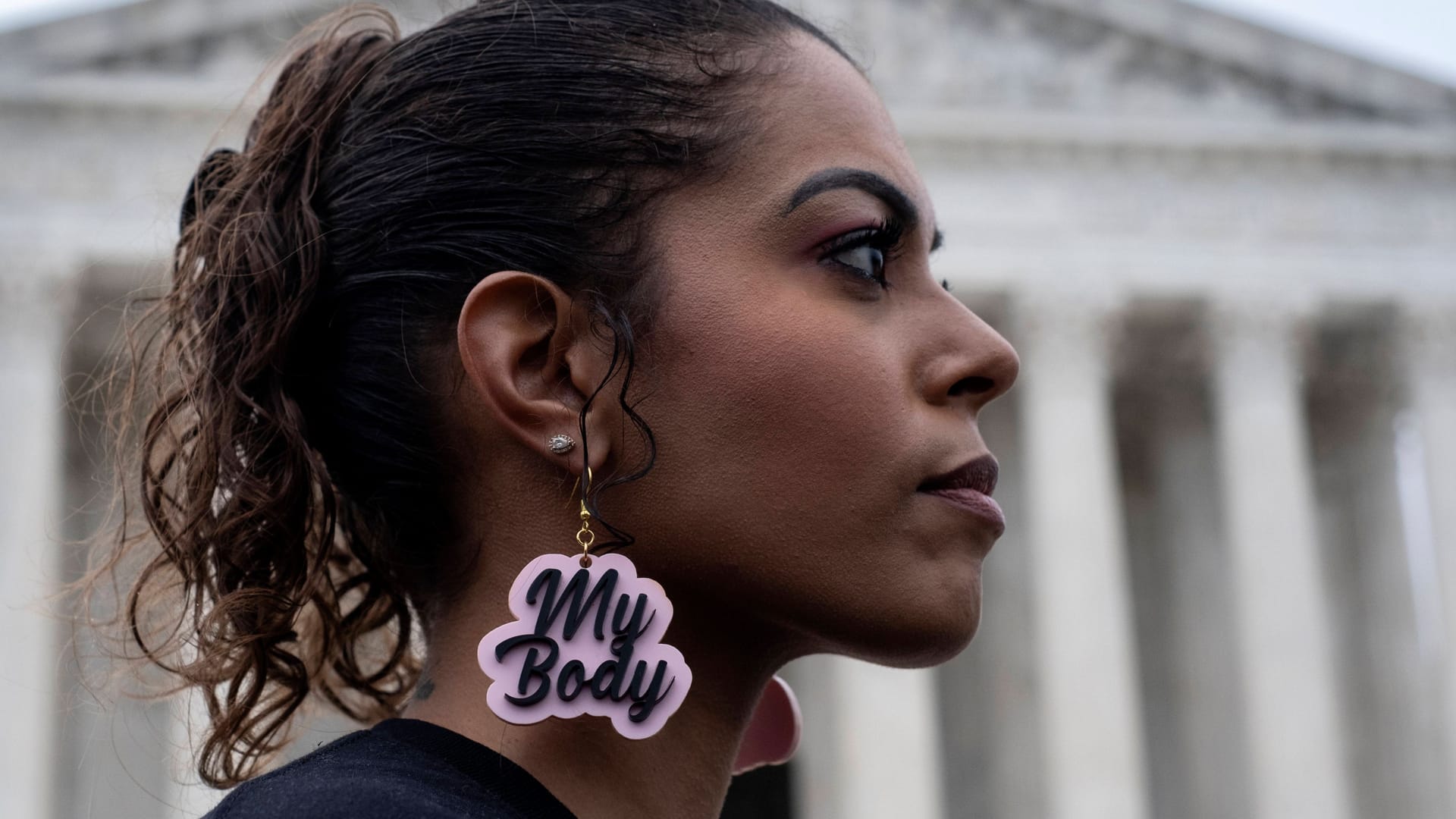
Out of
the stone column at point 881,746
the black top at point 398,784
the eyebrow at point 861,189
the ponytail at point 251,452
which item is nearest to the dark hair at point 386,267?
the ponytail at point 251,452

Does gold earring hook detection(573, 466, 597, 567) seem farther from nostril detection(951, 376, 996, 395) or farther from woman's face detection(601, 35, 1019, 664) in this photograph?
nostril detection(951, 376, 996, 395)

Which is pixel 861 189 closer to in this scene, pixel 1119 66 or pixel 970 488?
pixel 970 488

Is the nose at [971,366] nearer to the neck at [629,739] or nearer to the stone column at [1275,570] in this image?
the neck at [629,739]

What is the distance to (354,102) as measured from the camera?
3342 millimetres

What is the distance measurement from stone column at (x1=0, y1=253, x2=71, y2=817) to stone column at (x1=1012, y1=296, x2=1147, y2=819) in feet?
52.8

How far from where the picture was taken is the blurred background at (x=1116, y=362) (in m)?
28.6

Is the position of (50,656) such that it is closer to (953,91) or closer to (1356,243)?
(953,91)

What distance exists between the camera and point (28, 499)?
26641mm

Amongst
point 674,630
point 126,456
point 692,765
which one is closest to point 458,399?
point 674,630

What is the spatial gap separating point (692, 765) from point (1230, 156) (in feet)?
99.7

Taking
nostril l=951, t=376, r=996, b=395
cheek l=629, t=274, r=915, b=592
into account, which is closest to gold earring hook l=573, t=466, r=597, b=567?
cheek l=629, t=274, r=915, b=592

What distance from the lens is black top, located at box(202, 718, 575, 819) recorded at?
2.43 metres

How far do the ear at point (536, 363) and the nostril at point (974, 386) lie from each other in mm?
616

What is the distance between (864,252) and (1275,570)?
1136 inches
